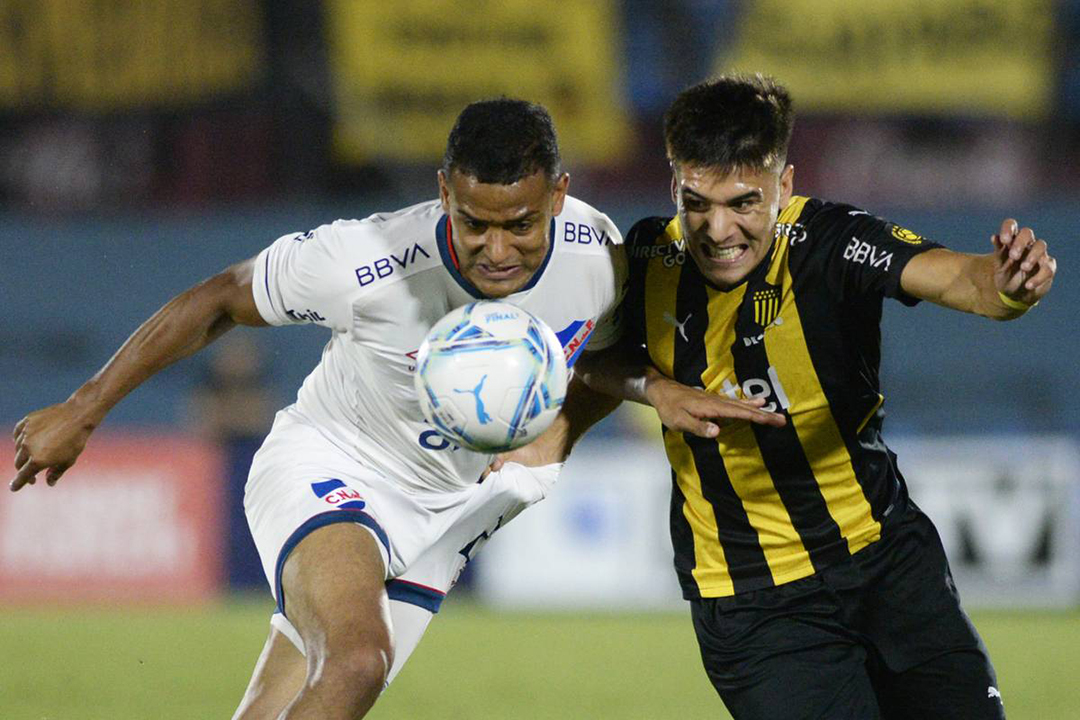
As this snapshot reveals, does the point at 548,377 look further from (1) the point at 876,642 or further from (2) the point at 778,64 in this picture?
(2) the point at 778,64

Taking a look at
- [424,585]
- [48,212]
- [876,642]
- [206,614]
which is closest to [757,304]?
[876,642]

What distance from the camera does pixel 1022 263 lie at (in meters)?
3.27

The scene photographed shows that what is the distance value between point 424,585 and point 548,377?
3.38 feet

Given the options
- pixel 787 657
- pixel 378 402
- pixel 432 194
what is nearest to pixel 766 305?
pixel 787 657

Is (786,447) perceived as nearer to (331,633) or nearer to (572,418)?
(572,418)

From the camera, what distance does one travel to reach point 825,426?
3.96m

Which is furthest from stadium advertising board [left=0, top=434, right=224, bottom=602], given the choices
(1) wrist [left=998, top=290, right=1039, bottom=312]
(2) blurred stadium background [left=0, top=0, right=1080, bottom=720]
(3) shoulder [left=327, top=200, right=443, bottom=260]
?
(1) wrist [left=998, top=290, right=1039, bottom=312]

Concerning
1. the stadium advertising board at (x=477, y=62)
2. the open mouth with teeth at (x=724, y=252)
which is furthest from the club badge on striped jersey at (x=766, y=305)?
the stadium advertising board at (x=477, y=62)

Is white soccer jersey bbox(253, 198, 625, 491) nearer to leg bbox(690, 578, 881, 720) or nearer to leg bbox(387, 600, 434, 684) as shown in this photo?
leg bbox(387, 600, 434, 684)

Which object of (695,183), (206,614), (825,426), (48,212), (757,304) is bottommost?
(206,614)

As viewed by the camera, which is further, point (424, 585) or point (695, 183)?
point (424, 585)

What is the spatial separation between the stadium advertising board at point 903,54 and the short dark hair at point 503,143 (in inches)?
362

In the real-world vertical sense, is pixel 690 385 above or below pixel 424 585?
above

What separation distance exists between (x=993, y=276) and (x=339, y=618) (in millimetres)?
1726
